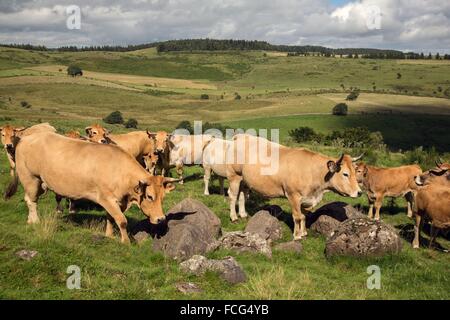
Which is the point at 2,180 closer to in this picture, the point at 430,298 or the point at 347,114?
the point at 430,298

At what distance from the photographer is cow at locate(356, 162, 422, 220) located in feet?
59.1

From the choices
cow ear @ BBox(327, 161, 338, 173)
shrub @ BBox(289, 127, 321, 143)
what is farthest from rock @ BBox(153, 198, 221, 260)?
shrub @ BBox(289, 127, 321, 143)

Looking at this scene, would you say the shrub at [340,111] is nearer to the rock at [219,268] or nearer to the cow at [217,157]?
the cow at [217,157]

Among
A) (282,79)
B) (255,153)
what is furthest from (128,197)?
(282,79)

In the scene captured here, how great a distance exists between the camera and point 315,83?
173 metres

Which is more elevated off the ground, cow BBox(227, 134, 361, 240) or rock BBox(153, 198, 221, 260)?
cow BBox(227, 134, 361, 240)

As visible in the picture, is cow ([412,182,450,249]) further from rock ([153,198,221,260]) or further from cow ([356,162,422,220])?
rock ([153,198,221,260])

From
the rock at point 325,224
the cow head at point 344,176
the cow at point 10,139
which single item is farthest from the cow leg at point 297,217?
the cow at point 10,139

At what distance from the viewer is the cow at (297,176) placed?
45.5 feet

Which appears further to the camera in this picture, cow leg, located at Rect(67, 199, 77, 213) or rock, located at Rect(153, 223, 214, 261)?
cow leg, located at Rect(67, 199, 77, 213)

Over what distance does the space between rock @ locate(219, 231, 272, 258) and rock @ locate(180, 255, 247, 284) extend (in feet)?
6.47

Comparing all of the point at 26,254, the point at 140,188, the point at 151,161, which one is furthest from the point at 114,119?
the point at 26,254

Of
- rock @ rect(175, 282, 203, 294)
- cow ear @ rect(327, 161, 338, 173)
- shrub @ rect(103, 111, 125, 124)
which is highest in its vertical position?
cow ear @ rect(327, 161, 338, 173)
